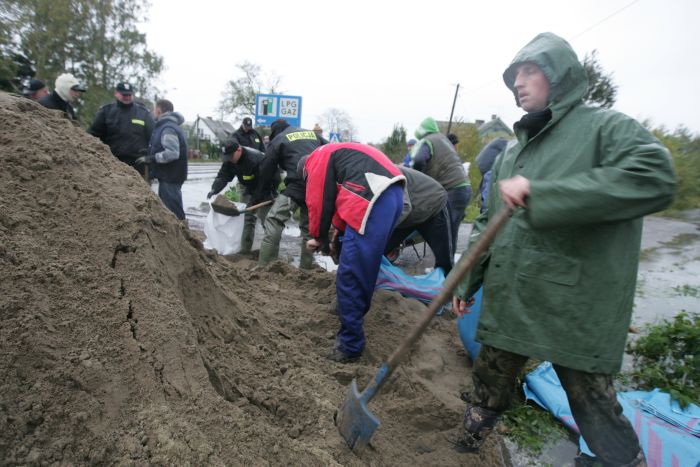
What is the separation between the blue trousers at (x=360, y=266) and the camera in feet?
8.96

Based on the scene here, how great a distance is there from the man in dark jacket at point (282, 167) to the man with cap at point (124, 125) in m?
1.69

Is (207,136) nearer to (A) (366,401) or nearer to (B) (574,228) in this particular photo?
(A) (366,401)

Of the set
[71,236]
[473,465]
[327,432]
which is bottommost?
[473,465]

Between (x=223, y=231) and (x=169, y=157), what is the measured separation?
1122mm

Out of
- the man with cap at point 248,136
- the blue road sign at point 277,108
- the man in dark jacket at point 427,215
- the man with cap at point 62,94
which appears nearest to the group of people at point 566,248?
the man in dark jacket at point 427,215

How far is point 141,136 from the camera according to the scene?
→ 17.7ft

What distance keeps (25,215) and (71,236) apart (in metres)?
0.20

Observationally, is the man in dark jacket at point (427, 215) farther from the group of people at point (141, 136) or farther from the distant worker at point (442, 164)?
the group of people at point (141, 136)

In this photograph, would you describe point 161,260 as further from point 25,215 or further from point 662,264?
point 662,264

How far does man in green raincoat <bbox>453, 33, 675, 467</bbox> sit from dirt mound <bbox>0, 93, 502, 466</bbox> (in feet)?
2.48

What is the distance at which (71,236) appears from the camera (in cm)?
195

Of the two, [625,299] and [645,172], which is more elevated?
[645,172]

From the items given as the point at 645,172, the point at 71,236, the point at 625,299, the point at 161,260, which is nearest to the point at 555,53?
the point at 645,172

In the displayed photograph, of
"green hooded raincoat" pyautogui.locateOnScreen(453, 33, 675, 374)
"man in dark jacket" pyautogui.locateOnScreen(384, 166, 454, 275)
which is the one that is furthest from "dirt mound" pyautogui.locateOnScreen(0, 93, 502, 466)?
"man in dark jacket" pyautogui.locateOnScreen(384, 166, 454, 275)
